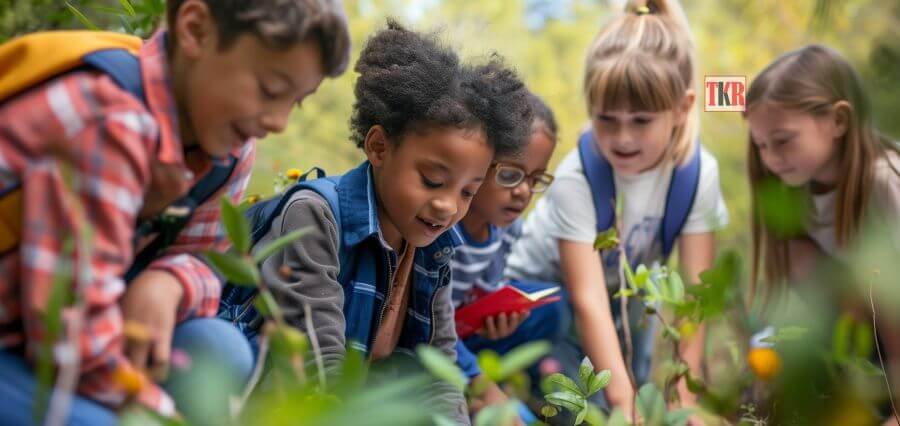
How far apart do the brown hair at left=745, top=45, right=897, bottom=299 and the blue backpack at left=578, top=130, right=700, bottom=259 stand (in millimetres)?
200

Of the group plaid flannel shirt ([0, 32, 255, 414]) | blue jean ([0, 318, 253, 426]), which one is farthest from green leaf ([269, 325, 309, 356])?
plaid flannel shirt ([0, 32, 255, 414])

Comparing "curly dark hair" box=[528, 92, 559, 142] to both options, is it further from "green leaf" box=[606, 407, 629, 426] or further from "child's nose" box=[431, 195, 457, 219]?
"green leaf" box=[606, 407, 629, 426]

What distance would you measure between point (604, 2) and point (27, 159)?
5.27 metres

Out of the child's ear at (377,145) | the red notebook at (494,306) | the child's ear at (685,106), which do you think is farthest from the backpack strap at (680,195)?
the child's ear at (377,145)

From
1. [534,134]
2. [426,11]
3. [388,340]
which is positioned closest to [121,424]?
[388,340]

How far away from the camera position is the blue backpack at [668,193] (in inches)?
93.3

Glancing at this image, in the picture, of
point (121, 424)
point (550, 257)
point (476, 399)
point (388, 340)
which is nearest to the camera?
point (121, 424)

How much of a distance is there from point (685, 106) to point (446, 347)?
1008mm

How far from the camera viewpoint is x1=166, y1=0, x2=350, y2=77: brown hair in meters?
1.00

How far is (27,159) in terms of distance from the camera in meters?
0.94

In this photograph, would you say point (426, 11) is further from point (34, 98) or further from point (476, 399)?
point (34, 98)

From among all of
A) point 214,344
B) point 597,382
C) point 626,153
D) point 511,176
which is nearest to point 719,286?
point 597,382

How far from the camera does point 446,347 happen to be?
1806 mm

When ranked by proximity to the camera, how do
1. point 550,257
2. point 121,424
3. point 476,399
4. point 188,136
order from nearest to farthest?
point 121,424, point 188,136, point 476,399, point 550,257
